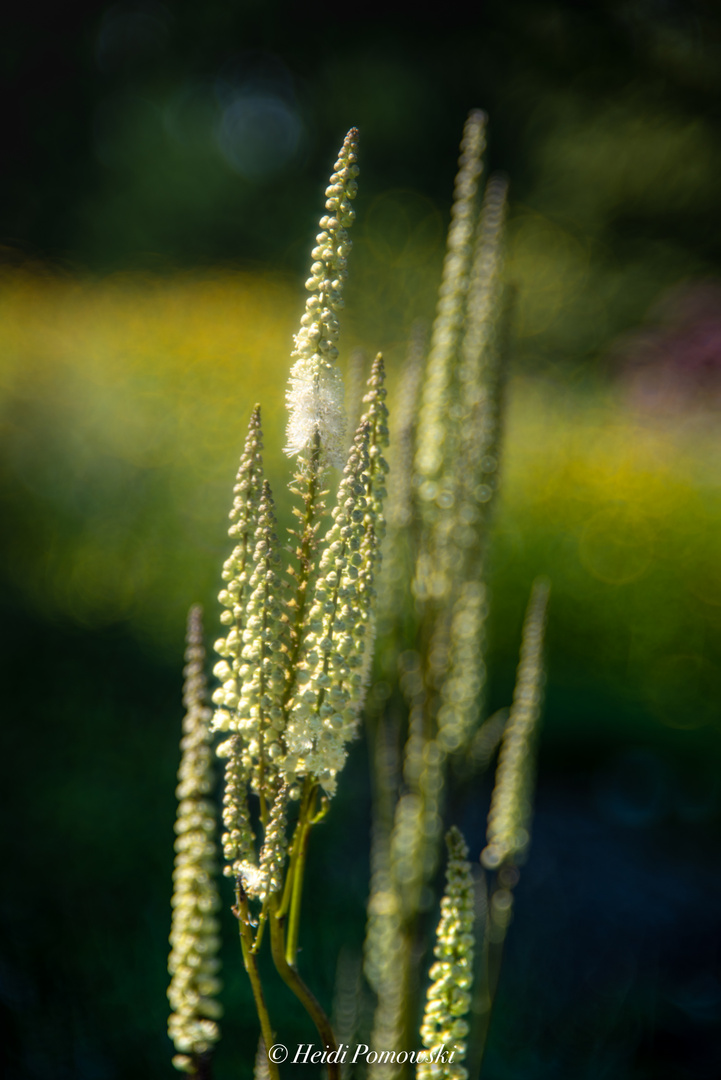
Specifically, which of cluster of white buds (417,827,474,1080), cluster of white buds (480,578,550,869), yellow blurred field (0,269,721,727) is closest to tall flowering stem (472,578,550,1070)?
cluster of white buds (480,578,550,869)

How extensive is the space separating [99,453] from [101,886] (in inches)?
65.3

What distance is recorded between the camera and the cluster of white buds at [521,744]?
788 millimetres

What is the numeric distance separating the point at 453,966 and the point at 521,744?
1.13 feet

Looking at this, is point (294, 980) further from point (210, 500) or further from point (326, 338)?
point (210, 500)

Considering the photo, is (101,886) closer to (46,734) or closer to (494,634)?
(46,734)

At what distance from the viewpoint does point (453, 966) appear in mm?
490

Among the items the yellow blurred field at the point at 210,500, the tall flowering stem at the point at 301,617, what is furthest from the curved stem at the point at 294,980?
the yellow blurred field at the point at 210,500

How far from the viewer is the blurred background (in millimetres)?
1812

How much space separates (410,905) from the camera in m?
0.77

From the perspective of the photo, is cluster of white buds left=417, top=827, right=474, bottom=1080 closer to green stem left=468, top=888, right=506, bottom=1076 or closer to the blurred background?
green stem left=468, top=888, right=506, bottom=1076

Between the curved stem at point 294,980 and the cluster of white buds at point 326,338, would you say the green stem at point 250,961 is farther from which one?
the cluster of white buds at point 326,338

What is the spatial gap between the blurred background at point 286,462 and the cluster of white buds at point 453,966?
1013 mm

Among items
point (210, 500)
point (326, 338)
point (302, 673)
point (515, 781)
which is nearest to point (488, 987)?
→ point (515, 781)

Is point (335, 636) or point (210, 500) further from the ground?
point (210, 500)
